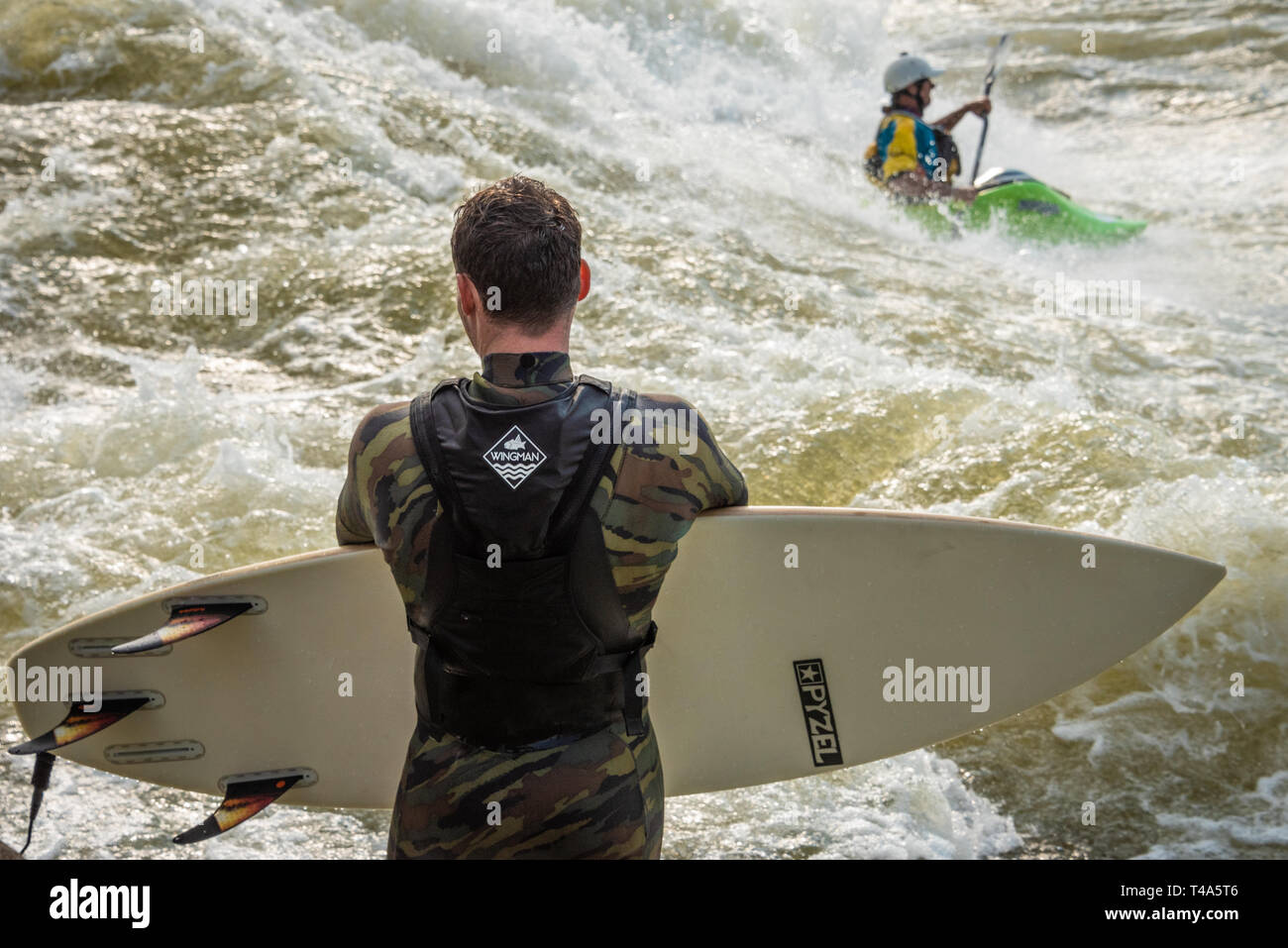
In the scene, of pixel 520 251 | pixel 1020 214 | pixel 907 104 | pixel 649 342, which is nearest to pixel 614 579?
pixel 520 251

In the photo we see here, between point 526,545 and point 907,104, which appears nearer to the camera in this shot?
point 526,545

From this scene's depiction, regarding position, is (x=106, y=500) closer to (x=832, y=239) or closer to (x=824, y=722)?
(x=824, y=722)

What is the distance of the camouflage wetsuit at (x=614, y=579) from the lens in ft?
4.99

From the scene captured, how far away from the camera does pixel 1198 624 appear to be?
3545 millimetres

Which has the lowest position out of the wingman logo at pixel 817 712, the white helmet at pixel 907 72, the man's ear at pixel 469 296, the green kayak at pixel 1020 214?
the wingman logo at pixel 817 712

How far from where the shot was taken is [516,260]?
1464 mm

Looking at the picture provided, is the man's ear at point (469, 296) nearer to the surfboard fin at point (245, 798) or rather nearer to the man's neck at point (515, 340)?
the man's neck at point (515, 340)

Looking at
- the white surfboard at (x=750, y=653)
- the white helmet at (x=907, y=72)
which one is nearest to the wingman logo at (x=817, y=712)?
the white surfboard at (x=750, y=653)

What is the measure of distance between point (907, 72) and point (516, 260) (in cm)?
609

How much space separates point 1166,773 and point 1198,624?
25.9 inches

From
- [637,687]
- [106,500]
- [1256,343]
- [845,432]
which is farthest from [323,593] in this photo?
[1256,343]

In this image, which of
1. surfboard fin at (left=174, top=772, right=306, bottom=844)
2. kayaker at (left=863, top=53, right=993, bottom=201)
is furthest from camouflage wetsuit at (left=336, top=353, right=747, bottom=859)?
kayaker at (left=863, top=53, right=993, bottom=201)

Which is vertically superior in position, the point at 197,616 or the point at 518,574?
the point at 518,574

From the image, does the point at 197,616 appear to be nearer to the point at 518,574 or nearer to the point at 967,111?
the point at 518,574
